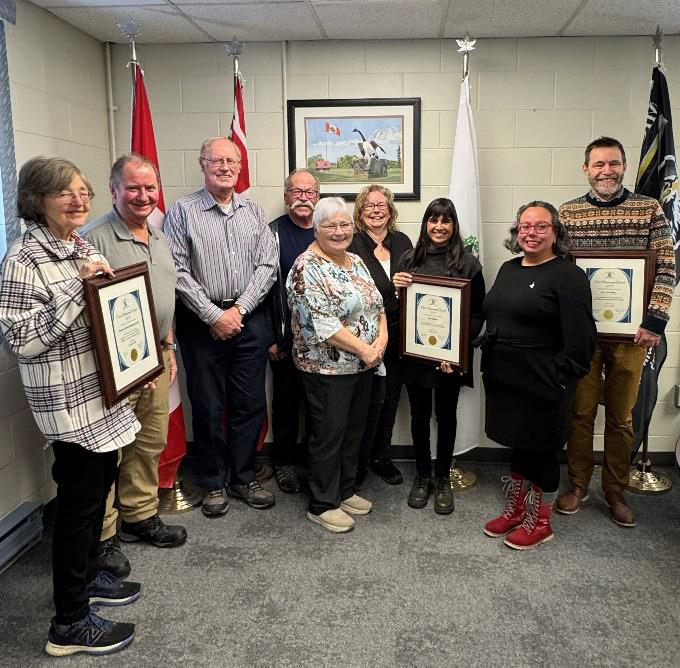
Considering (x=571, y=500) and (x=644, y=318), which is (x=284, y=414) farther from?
(x=644, y=318)

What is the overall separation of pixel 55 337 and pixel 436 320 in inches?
66.5

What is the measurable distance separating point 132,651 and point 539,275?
6.74 feet

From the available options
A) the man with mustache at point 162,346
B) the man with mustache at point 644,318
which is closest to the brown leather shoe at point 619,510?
the man with mustache at point 644,318

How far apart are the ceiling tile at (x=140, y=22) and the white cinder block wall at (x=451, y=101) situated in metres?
0.14

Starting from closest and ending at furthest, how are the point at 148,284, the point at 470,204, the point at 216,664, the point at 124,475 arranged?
the point at 216,664, the point at 148,284, the point at 124,475, the point at 470,204

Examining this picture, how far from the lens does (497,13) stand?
10.1 ft

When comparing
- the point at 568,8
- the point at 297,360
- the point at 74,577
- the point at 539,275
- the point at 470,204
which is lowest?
the point at 74,577

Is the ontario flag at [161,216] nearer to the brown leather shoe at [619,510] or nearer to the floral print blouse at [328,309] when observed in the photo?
the floral print blouse at [328,309]

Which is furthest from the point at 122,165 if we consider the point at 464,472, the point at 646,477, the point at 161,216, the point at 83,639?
the point at 646,477

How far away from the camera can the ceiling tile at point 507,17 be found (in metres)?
2.95

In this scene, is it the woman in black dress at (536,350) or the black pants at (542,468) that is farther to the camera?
the black pants at (542,468)

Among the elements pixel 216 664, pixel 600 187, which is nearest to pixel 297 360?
pixel 216 664

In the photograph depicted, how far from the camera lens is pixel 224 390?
3.13 metres

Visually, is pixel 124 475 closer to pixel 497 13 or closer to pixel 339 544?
pixel 339 544
